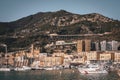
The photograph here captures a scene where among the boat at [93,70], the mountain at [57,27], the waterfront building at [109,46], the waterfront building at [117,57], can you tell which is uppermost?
the mountain at [57,27]

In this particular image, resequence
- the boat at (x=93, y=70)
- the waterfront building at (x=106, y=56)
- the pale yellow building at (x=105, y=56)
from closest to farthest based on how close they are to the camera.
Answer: the boat at (x=93, y=70), the waterfront building at (x=106, y=56), the pale yellow building at (x=105, y=56)

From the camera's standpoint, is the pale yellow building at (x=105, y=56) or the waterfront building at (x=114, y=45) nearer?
the pale yellow building at (x=105, y=56)

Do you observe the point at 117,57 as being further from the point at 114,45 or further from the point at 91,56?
the point at 114,45

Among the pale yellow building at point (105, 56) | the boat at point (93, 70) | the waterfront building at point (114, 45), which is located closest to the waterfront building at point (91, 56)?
the pale yellow building at point (105, 56)

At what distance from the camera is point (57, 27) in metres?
159

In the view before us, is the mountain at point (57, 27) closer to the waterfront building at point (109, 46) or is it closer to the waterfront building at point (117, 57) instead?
the waterfront building at point (109, 46)

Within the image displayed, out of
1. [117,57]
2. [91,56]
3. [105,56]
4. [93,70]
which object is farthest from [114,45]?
[93,70]

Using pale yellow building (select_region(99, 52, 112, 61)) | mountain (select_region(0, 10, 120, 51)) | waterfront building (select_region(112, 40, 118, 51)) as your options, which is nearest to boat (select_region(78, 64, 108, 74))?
pale yellow building (select_region(99, 52, 112, 61))

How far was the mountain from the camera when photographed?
481ft

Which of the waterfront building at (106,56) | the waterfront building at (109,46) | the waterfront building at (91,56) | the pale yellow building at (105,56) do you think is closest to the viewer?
the waterfront building at (106,56)

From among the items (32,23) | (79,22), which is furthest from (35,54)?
(32,23)

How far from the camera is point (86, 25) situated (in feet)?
500

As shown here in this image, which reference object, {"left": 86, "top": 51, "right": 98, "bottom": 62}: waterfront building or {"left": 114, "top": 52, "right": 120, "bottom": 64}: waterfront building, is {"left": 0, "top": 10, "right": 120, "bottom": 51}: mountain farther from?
{"left": 86, "top": 51, "right": 98, "bottom": 62}: waterfront building

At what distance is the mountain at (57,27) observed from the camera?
481ft
